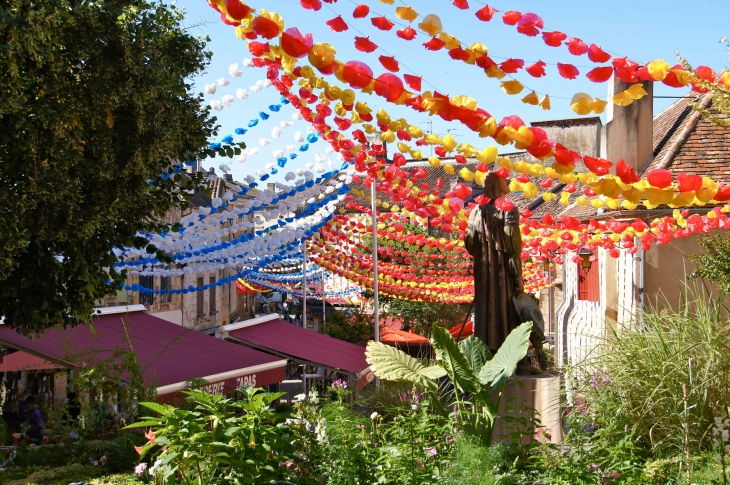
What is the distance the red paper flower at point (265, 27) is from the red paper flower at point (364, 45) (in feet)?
1.81

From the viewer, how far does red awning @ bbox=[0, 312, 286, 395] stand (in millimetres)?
10352

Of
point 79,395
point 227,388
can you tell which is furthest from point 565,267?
point 79,395

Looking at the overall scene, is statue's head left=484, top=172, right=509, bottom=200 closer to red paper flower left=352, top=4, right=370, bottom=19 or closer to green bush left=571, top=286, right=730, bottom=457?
green bush left=571, top=286, right=730, bottom=457

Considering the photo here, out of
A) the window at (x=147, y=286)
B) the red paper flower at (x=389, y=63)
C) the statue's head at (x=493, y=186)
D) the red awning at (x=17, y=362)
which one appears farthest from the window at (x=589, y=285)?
the red paper flower at (x=389, y=63)

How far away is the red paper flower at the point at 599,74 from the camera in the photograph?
4992 mm

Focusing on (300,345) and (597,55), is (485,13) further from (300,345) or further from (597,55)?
(300,345)

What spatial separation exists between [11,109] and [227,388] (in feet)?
22.3

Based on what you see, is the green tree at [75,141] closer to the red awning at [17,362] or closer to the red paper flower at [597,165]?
the red paper flower at [597,165]

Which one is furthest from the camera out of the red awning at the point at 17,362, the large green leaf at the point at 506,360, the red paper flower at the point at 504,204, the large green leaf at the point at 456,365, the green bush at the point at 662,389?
the red awning at the point at 17,362

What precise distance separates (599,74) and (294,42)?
6.31 feet

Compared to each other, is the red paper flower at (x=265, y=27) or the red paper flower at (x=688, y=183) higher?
the red paper flower at (x=265, y=27)

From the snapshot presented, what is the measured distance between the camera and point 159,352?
39.8 ft

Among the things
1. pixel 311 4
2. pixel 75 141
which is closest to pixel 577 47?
pixel 311 4

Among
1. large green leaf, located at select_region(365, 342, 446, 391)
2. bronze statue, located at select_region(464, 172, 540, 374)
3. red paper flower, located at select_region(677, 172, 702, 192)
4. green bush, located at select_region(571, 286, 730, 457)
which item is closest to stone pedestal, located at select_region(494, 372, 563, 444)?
bronze statue, located at select_region(464, 172, 540, 374)
